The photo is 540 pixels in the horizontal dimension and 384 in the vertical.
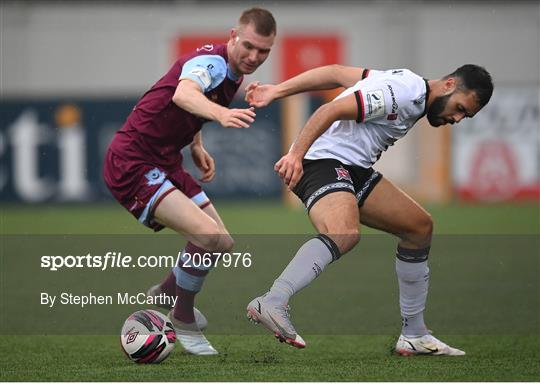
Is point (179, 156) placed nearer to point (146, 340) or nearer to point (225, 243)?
point (225, 243)

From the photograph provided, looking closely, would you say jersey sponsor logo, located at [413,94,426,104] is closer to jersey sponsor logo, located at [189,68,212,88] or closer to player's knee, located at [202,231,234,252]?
jersey sponsor logo, located at [189,68,212,88]

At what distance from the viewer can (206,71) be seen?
632 centimetres

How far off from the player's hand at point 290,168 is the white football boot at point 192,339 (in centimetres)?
119

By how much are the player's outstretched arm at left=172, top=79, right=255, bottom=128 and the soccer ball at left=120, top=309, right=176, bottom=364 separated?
3.77 ft

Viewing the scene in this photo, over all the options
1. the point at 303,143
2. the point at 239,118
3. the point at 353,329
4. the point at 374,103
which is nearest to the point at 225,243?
the point at 303,143

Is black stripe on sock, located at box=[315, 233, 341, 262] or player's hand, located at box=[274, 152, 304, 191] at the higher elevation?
player's hand, located at box=[274, 152, 304, 191]

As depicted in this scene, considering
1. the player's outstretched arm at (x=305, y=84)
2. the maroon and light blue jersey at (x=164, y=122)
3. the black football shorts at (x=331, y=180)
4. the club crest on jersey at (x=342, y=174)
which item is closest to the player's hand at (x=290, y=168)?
the black football shorts at (x=331, y=180)

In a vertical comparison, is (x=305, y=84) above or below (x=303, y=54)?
above

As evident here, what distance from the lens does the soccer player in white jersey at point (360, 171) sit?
5.81 meters

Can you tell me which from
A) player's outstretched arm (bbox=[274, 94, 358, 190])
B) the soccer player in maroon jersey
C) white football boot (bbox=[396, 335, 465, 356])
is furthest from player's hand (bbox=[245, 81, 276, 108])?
white football boot (bbox=[396, 335, 465, 356])

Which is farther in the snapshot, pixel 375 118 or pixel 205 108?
pixel 375 118

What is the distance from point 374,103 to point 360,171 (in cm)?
58

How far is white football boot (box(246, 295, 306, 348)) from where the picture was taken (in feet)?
17.9

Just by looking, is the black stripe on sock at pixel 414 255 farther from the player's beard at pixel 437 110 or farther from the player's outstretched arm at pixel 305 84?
the player's outstretched arm at pixel 305 84
